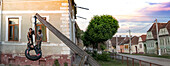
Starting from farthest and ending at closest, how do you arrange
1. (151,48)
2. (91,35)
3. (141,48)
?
1. (141,48)
2. (151,48)
3. (91,35)

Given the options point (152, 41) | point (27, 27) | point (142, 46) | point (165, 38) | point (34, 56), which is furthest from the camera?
point (142, 46)

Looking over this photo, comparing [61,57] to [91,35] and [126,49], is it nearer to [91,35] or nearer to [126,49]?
[91,35]

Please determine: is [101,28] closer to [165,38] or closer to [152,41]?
[165,38]

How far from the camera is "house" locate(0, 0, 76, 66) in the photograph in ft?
46.9

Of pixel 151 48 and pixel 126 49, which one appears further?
pixel 126 49

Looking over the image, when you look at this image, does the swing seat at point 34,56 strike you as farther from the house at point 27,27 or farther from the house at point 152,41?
the house at point 152,41

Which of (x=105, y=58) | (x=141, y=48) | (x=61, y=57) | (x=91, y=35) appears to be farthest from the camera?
(x=141, y=48)

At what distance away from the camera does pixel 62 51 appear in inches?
559

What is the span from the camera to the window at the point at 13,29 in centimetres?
1468

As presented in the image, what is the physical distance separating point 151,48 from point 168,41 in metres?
9.28

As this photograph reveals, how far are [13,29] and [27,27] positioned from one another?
3.88ft

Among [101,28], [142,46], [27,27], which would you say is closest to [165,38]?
[142,46]

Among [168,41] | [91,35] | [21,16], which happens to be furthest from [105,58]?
[168,41]

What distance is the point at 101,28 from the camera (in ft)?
71.2
